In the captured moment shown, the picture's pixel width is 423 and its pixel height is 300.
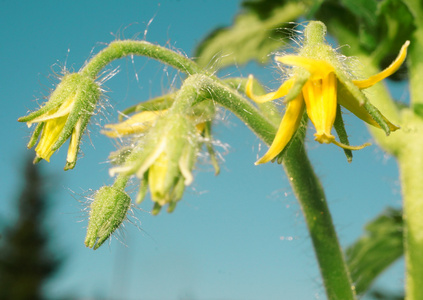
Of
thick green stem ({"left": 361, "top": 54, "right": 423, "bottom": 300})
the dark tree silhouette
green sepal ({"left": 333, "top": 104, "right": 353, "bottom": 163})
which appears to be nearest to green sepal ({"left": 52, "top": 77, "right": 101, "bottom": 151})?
green sepal ({"left": 333, "top": 104, "right": 353, "bottom": 163})

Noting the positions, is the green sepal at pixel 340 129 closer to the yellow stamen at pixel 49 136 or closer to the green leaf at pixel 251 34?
the yellow stamen at pixel 49 136

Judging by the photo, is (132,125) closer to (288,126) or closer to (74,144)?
(74,144)

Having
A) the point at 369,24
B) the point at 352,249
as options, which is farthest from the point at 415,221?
the point at 352,249

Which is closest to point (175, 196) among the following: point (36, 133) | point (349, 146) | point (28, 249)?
point (349, 146)

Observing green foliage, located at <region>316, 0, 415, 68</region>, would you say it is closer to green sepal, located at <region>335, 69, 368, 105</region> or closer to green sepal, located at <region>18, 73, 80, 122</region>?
green sepal, located at <region>335, 69, 368, 105</region>

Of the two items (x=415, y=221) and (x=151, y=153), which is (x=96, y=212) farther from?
(x=415, y=221)

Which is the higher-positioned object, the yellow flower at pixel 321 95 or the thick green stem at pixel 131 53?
the thick green stem at pixel 131 53

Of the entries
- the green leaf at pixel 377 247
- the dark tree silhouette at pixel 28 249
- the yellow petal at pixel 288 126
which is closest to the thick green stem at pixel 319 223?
the yellow petal at pixel 288 126
